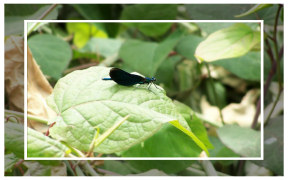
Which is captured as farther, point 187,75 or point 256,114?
point 187,75

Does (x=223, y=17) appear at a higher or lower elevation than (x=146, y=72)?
higher

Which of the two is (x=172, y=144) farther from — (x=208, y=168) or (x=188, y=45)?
(x=188, y=45)

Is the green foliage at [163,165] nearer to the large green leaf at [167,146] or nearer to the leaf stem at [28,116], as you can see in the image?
the large green leaf at [167,146]

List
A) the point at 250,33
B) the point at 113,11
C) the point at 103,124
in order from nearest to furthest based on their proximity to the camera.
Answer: the point at 103,124, the point at 250,33, the point at 113,11

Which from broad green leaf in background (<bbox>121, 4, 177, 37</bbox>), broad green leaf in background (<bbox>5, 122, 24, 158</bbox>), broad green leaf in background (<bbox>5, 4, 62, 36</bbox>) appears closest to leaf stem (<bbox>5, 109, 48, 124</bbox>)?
broad green leaf in background (<bbox>5, 122, 24, 158</bbox>)

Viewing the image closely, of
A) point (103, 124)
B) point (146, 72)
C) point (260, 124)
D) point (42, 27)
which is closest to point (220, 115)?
point (260, 124)

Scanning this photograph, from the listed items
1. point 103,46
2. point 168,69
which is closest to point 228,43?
point 168,69
